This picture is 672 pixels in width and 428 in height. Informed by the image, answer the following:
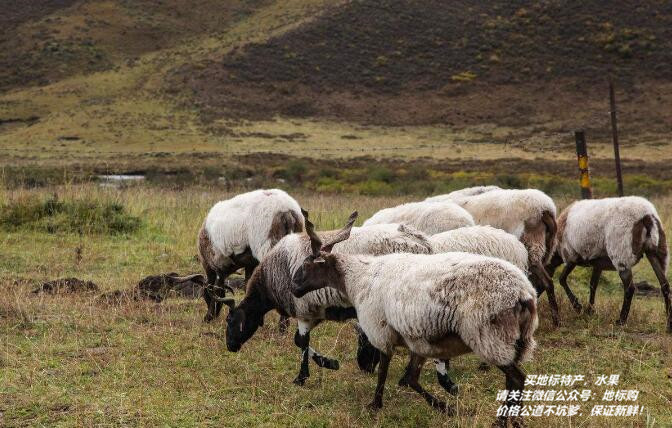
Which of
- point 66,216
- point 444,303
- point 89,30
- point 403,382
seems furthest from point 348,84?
point 444,303

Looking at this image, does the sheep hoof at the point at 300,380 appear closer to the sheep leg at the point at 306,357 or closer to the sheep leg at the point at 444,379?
the sheep leg at the point at 306,357

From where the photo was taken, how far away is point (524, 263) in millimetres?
7941

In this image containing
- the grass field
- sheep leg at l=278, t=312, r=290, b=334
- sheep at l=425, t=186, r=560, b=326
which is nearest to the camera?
the grass field

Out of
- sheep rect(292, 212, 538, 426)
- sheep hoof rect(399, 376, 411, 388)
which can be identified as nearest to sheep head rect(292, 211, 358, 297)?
sheep rect(292, 212, 538, 426)

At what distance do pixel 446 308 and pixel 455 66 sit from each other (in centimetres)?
5763

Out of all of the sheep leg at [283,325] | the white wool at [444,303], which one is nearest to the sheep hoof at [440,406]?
the white wool at [444,303]

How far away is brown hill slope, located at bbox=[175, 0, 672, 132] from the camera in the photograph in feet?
183

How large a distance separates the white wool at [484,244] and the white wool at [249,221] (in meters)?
2.02

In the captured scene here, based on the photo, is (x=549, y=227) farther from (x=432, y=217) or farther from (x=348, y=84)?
(x=348, y=84)

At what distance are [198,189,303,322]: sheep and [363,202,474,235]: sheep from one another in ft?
3.36

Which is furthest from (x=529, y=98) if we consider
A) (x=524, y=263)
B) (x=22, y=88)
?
(x=524, y=263)

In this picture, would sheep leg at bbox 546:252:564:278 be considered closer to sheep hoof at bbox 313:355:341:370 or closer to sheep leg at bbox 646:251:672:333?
sheep leg at bbox 646:251:672:333

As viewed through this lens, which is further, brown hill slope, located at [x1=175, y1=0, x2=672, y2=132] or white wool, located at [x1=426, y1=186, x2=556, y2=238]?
brown hill slope, located at [x1=175, y1=0, x2=672, y2=132]

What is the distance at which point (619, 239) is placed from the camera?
29.9ft
